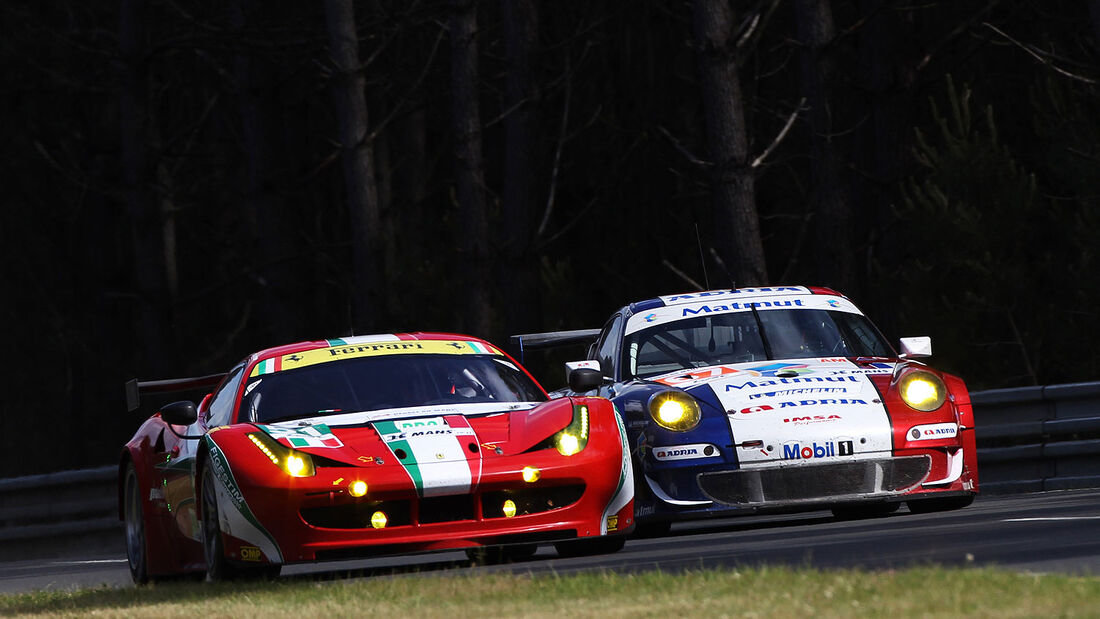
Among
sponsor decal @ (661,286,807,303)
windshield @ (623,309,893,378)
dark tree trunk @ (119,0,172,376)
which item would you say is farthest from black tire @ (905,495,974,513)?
dark tree trunk @ (119,0,172,376)

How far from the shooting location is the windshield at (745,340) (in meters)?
12.3

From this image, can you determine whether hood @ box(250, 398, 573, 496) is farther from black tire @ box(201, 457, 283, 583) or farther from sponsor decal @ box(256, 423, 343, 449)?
black tire @ box(201, 457, 283, 583)

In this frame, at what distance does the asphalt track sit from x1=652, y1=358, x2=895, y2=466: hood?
1.41ft

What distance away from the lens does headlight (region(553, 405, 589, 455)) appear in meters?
9.38

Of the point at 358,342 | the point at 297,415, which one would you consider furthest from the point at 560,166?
the point at 297,415

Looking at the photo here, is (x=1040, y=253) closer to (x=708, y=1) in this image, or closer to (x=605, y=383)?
(x=708, y=1)

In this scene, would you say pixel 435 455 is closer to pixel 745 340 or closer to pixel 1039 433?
pixel 745 340

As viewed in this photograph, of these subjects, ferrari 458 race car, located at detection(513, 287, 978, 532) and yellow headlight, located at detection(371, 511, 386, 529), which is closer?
yellow headlight, located at detection(371, 511, 386, 529)

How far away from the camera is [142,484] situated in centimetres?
1102

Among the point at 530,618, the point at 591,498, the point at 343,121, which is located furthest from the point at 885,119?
the point at 530,618

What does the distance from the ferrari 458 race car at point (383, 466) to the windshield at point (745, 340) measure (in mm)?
1915

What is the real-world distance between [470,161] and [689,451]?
43.5ft

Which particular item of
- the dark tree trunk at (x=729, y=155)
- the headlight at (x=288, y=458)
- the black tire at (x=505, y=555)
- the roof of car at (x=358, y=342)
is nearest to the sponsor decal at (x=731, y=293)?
the roof of car at (x=358, y=342)

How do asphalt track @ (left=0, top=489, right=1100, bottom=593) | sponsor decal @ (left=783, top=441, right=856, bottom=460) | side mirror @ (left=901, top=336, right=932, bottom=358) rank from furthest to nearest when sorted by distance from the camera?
1. side mirror @ (left=901, top=336, right=932, bottom=358)
2. sponsor decal @ (left=783, top=441, right=856, bottom=460)
3. asphalt track @ (left=0, top=489, right=1100, bottom=593)
